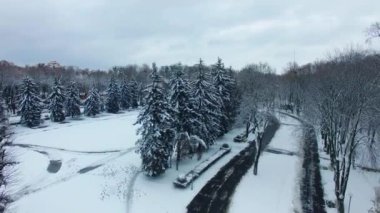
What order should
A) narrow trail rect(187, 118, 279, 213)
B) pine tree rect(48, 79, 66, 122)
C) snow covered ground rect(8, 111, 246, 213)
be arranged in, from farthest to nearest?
1. pine tree rect(48, 79, 66, 122)
2. snow covered ground rect(8, 111, 246, 213)
3. narrow trail rect(187, 118, 279, 213)

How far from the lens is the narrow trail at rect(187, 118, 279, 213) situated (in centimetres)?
1984

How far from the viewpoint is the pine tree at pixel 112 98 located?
213ft

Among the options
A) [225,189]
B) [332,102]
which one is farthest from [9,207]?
[332,102]

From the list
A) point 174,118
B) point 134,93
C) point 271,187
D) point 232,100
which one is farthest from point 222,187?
point 134,93

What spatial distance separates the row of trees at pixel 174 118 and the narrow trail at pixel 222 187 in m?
3.88

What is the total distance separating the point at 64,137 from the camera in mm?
40500

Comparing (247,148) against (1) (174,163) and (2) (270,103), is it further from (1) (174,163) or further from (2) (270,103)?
(1) (174,163)

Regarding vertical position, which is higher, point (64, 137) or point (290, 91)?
point (290, 91)

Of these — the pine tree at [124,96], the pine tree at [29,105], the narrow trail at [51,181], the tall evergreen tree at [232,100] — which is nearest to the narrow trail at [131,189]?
the narrow trail at [51,181]

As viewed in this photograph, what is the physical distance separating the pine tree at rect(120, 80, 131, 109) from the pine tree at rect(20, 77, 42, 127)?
23.1 meters

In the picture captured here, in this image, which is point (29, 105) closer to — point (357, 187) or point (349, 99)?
point (349, 99)

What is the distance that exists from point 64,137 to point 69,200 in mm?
22015

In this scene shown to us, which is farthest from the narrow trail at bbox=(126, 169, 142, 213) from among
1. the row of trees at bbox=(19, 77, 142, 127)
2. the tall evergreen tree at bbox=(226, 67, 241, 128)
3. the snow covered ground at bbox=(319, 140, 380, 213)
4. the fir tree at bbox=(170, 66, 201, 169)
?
the row of trees at bbox=(19, 77, 142, 127)

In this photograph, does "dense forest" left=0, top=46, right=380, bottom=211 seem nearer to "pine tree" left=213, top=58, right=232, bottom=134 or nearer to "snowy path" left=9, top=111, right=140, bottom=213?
"pine tree" left=213, top=58, right=232, bottom=134
